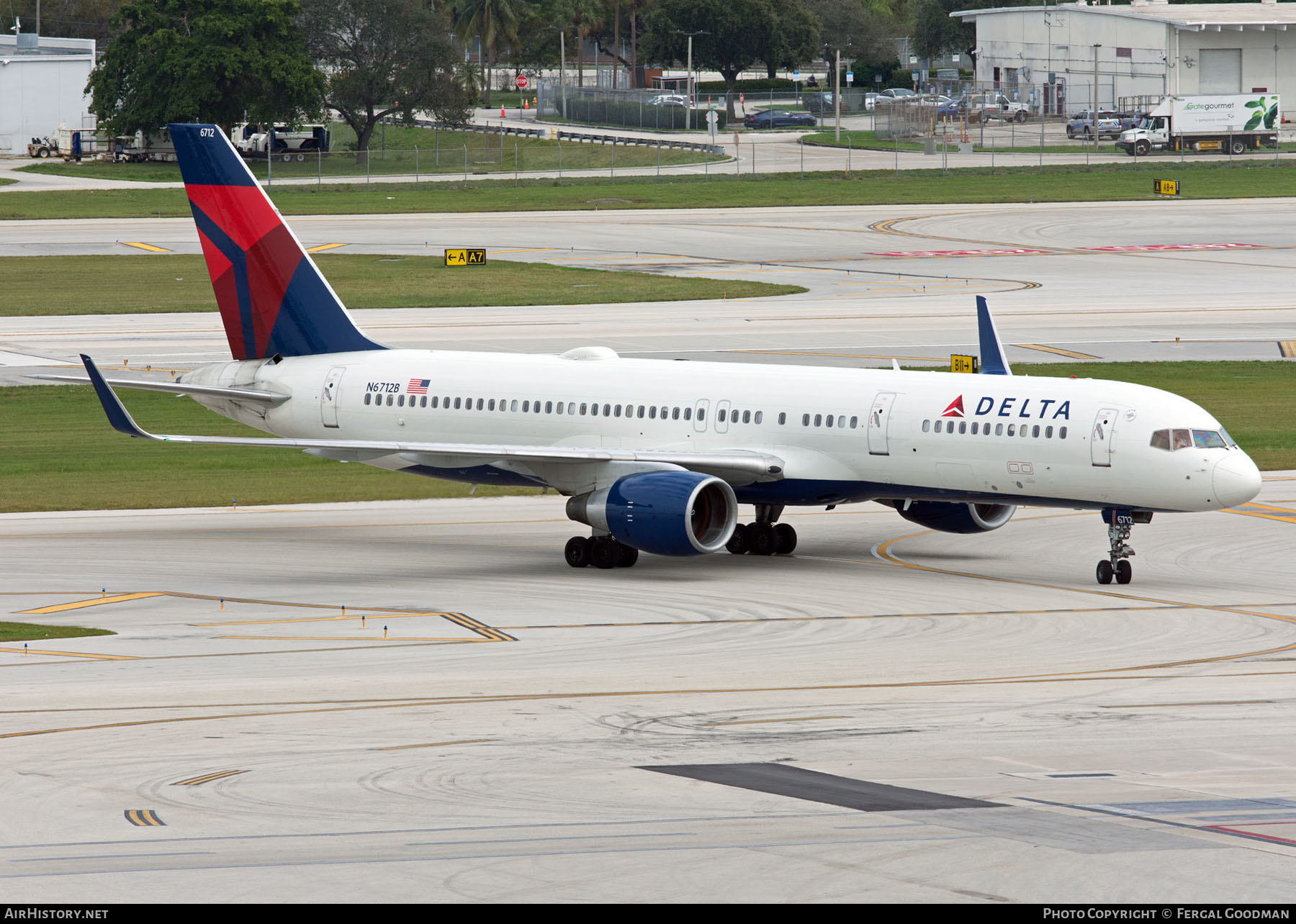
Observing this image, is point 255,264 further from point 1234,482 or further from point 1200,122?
point 1200,122

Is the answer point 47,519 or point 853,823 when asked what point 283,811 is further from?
point 47,519

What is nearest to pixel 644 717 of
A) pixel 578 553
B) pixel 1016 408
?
pixel 578 553

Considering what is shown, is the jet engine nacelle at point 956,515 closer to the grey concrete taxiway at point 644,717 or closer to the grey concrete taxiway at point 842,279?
the grey concrete taxiway at point 644,717

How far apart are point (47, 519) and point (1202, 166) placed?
374 feet

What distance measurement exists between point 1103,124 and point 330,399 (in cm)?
13334

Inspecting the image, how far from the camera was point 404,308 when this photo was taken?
81438mm

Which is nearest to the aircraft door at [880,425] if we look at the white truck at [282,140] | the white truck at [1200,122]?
the white truck at [282,140]

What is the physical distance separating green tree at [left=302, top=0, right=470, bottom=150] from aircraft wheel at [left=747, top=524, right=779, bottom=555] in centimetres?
12886

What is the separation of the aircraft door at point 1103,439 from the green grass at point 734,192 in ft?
288

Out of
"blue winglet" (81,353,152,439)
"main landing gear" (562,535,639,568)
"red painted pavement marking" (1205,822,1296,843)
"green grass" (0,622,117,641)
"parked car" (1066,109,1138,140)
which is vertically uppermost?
"parked car" (1066,109,1138,140)

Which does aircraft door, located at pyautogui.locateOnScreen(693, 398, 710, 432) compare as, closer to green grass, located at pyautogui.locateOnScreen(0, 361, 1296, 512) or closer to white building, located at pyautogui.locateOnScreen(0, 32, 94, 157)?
green grass, located at pyautogui.locateOnScreen(0, 361, 1296, 512)

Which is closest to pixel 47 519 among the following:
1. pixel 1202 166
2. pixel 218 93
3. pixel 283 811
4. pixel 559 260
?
pixel 283 811

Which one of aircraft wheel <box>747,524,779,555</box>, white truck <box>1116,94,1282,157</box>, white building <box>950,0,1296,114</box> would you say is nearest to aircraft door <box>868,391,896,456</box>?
aircraft wheel <box>747,524,779,555</box>

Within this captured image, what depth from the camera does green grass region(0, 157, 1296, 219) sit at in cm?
12150
